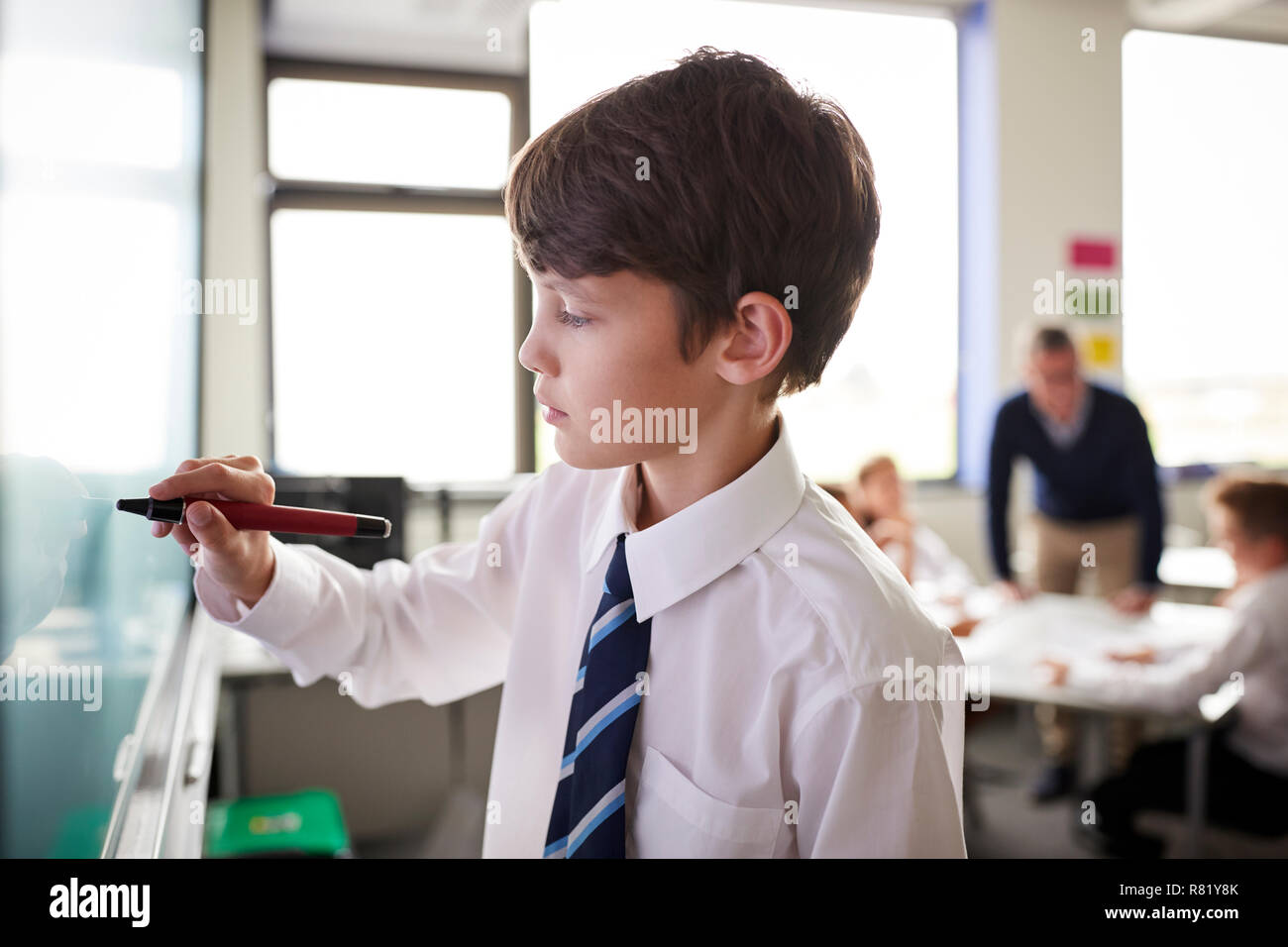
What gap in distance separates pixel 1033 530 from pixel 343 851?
8.47 feet

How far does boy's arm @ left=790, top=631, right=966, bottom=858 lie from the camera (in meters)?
0.57

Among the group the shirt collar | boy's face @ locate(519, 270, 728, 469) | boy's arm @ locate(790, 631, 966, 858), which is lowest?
boy's arm @ locate(790, 631, 966, 858)

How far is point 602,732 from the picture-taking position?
66 cm

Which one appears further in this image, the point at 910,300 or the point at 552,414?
the point at 910,300

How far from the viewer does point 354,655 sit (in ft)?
2.65

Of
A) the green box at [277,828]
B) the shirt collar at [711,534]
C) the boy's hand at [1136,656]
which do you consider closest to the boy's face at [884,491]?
the boy's hand at [1136,656]

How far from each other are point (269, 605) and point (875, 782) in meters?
0.48

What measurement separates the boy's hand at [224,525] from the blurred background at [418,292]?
7cm

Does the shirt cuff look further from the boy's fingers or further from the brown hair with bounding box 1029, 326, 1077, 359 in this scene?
the brown hair with bounding box 1029, 326, 1077, 359

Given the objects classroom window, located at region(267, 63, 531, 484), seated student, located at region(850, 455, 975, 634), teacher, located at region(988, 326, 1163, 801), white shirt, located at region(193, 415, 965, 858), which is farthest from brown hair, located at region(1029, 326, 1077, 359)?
white shirt, located at region(193, 415, 965, 858)

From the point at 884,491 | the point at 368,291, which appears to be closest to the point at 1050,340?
the point at 884,491

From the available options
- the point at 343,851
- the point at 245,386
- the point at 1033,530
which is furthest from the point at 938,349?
the point at 343,851

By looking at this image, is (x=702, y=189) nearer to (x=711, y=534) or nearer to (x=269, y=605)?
(x=711, y=534)

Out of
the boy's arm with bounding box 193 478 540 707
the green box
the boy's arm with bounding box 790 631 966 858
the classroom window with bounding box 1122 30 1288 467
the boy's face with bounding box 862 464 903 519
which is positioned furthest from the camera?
the boy's face with bounding box 862 464 903 519
